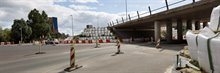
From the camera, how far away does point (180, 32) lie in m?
55.1

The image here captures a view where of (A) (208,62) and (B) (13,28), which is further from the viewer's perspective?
(B) (13,28)

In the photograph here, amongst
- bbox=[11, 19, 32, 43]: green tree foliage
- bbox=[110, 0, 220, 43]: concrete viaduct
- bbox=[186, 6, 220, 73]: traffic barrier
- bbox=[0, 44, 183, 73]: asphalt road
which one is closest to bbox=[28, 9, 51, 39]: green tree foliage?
bbox=[11, 19, 32, 43]: green tree foliage

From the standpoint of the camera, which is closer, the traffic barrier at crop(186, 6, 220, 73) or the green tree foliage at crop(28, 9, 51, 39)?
the traffic barrier at crop(186, 6, 220, 73)

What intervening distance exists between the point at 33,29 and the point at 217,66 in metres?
115

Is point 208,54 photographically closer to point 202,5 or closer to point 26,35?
point 202,5

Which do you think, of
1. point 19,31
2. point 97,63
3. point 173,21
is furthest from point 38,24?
point 97,63

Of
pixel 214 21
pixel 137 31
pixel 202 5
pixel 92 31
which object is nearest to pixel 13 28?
pixel 92 31

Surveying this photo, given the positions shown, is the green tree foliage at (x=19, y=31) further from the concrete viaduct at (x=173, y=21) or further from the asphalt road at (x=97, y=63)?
the asphalt road at (x=97, y=63)

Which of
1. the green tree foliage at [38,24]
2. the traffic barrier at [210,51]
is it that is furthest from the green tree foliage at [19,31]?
the traffic barrier at [210,51]

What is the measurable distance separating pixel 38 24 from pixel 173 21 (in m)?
68.5

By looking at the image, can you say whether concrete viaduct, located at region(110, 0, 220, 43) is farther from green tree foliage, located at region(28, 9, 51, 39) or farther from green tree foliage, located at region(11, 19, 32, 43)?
green tree foliage, located at region(11, 19, 32, 43)

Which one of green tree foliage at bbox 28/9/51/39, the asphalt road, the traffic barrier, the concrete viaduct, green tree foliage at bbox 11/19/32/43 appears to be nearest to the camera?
the traffic barrier

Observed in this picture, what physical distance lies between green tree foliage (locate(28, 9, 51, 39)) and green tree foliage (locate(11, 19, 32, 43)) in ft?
6.42

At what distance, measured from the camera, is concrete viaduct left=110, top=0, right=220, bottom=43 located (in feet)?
116
